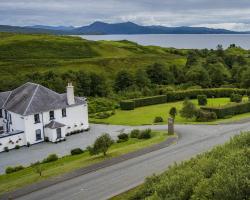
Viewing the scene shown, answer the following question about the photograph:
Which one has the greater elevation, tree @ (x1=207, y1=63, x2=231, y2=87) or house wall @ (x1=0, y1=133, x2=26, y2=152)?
tree @ (x1=207, y1=63, x2=231, y2=87)

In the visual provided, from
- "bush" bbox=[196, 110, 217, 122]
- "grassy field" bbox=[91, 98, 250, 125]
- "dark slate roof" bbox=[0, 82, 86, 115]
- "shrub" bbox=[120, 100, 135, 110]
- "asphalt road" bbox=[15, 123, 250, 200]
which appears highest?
"dark slate roof" bbox=[0, 82, 86, 115]

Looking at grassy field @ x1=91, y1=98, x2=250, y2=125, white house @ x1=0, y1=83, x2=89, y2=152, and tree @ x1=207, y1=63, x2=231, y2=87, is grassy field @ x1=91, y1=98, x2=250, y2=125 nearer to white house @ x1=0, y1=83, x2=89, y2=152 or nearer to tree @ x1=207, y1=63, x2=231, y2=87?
white house @ x1=0, y1=83, x2=89, y2=152

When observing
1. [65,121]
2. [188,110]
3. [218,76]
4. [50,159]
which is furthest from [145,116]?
[218,76]

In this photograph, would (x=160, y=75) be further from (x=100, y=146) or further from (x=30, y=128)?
(x=100, y=146)

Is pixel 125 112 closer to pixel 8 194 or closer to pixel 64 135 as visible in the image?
pixel 64 135

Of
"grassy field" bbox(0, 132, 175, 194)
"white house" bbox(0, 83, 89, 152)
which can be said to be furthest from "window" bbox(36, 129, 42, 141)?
"grassy field" bbox(0, 132, 175, 194)

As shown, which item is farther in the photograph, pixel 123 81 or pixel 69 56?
pixel 69 56

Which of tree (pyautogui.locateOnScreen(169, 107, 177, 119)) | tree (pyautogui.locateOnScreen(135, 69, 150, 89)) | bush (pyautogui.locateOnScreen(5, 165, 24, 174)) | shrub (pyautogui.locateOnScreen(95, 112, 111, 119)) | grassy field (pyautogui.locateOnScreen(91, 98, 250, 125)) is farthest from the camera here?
tree (pyautogui.locateOnScreen(135, 69, 150, 89))
